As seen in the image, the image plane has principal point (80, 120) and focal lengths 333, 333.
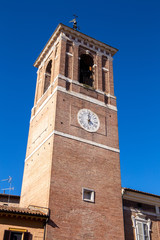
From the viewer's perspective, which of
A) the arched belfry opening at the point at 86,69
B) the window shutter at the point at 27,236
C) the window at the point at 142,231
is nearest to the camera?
the window shutter at the point at 27,236

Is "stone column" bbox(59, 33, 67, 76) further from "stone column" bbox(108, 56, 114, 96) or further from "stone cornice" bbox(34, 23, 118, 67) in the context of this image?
"stone column" bbox(108, 56, 114, 96)

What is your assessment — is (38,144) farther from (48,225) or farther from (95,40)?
(95,40)

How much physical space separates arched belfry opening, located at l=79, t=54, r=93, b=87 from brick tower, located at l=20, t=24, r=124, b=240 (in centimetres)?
2

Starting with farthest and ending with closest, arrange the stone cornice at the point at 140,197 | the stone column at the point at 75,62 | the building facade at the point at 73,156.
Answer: the stone column at the point at 75,62, the stone cornice at the point at 140,197, the building facade at the point at 73,156

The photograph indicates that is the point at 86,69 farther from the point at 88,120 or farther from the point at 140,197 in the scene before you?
the point at 140,197

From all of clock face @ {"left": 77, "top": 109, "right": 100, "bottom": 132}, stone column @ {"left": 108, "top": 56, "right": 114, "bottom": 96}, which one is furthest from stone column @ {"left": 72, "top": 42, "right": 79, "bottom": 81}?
stone column @ {"left": 108, "top": 56, "right": 114, "bottom": 96}

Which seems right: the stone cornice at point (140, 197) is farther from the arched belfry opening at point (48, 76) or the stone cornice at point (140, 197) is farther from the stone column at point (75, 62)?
the arched belfry opening at point (48, 76)

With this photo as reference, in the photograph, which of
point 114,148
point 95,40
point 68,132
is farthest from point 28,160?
point 95,40

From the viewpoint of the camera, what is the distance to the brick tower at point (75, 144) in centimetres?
1947

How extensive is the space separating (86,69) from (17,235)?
1566 centimetres

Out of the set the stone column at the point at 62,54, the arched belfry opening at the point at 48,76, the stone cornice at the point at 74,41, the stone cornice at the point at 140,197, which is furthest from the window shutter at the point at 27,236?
the stone cornice at the point at 74,41

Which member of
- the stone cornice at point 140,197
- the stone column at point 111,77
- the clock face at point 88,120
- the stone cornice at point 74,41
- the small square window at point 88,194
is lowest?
the small square window at point 88,194

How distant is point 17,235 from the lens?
1717 centimetres

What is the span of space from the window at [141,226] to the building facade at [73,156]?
0.23 ft
